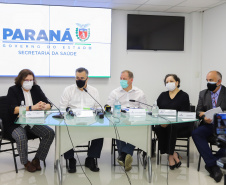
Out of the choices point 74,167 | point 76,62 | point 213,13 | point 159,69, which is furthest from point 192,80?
point 74,167

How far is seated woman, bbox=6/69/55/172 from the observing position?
11.0 feet

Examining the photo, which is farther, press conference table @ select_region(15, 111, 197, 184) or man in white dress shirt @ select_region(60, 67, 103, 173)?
man in white dress shirt @ select_region(60, 67, 103, 173)

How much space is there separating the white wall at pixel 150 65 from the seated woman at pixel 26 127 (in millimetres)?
1816

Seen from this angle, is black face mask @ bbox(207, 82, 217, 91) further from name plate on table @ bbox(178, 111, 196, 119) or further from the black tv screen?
the black tv screen

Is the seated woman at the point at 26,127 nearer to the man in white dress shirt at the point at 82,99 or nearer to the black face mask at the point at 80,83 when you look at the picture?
the man in white dress shirt at the point at 82,99

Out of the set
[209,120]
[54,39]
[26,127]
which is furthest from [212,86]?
[54,39]

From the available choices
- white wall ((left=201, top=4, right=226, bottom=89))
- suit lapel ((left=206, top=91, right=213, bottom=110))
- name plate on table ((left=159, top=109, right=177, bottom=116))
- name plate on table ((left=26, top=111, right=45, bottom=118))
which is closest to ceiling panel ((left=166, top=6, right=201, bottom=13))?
white wall ((left=201, top=4, right=226, bottom=89))

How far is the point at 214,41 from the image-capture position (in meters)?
5.42

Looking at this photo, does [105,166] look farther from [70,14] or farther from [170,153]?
[70,14]

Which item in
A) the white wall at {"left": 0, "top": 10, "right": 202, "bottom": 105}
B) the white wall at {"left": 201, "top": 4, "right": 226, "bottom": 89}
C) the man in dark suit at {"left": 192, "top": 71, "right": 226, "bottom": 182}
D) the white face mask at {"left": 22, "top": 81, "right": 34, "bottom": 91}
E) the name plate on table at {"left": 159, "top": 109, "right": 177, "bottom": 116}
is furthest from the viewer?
the white wall at {"left": 0, "top": 10, "right": 202, "bottom": 105}

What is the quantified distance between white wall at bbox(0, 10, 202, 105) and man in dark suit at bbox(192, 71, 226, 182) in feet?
6.71

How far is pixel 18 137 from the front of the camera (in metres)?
3.32

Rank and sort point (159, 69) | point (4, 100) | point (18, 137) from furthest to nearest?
point (159, 69)
point (4, 100)
point (18, 137)

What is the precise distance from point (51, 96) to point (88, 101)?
177cm
